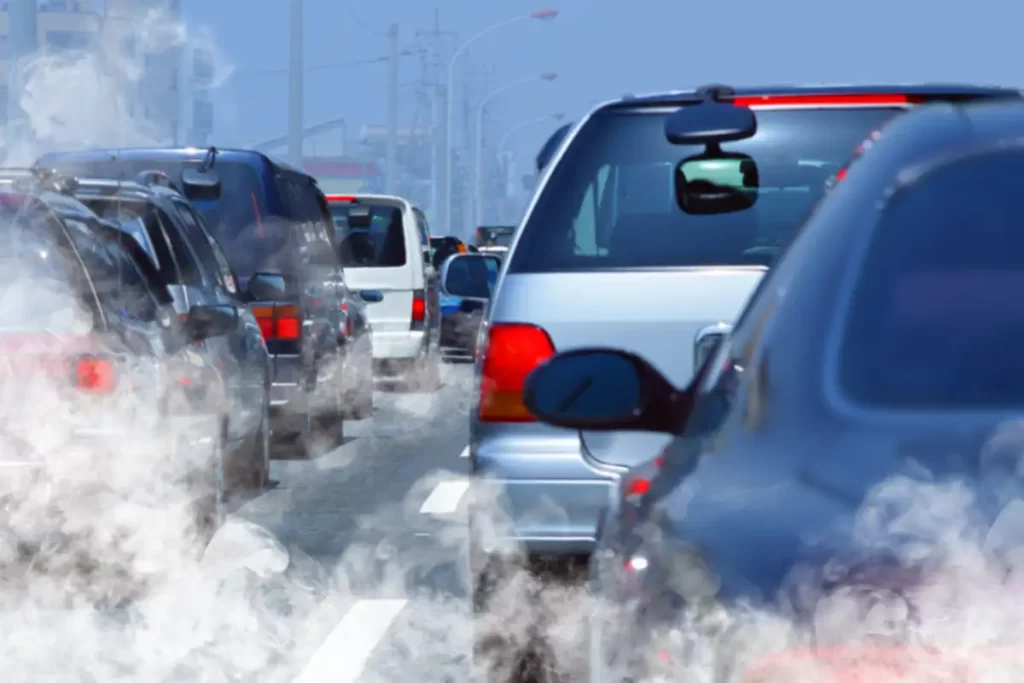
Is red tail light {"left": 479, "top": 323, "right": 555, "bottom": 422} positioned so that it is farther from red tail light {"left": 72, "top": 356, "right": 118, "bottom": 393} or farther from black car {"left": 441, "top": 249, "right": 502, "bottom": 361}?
black car {"left": 441, "top": 249, "right": 502, "bottom": 361}

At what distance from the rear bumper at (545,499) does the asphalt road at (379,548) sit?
47.9 inches

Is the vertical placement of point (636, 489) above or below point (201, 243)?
below

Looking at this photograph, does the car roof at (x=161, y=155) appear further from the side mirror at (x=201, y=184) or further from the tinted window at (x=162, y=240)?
the tinted window at (x=162, y=240)

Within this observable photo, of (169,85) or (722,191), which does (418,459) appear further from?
(169,85)

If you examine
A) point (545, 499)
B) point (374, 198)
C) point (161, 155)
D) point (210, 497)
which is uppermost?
point (161, 155)

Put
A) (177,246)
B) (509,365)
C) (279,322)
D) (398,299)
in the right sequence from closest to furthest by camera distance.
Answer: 1. (509,365)
2. (177,246)
3. (279,322)
4. (398,299)

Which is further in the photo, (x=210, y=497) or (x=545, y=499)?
(x=210, y=497)

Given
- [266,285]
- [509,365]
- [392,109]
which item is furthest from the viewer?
[392,109]

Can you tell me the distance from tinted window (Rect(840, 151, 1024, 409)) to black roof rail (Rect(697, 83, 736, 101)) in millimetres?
2944

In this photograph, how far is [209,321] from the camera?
902cm

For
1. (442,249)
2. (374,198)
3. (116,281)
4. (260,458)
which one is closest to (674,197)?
(116,281)

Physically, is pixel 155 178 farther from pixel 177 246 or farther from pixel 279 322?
pixel 177 246

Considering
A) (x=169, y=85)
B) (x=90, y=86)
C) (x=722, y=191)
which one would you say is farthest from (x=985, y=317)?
(x=169, y=85)

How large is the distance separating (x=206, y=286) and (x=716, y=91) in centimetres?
530
